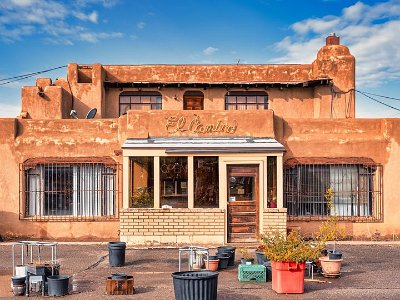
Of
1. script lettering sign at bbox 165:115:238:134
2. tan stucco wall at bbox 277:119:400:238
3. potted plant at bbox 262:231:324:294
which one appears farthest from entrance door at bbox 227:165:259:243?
potted plant at bbox 262:231:324:294

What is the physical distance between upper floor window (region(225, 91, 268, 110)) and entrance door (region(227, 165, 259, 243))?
6.77 m

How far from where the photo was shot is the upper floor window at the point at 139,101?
82.1ft

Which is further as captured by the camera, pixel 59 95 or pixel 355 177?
pixel 59 95

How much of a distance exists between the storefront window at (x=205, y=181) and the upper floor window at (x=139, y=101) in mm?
6731

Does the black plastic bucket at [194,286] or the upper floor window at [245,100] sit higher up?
the upper floor window at [245,100]

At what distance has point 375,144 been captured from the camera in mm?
20078

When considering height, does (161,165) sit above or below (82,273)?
above

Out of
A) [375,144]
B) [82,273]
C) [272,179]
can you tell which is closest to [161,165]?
[272,179]

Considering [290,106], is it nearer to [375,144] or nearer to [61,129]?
[375,144]

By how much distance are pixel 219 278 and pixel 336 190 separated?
27.2ft

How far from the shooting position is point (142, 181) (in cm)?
1905

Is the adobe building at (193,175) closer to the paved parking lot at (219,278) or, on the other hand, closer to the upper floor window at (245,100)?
the paved parking lot at (219,278)

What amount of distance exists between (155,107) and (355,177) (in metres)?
9.00

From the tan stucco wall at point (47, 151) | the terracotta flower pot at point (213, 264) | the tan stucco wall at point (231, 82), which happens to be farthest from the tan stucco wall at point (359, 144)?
the terracotta flower pot at point (213, 264)
